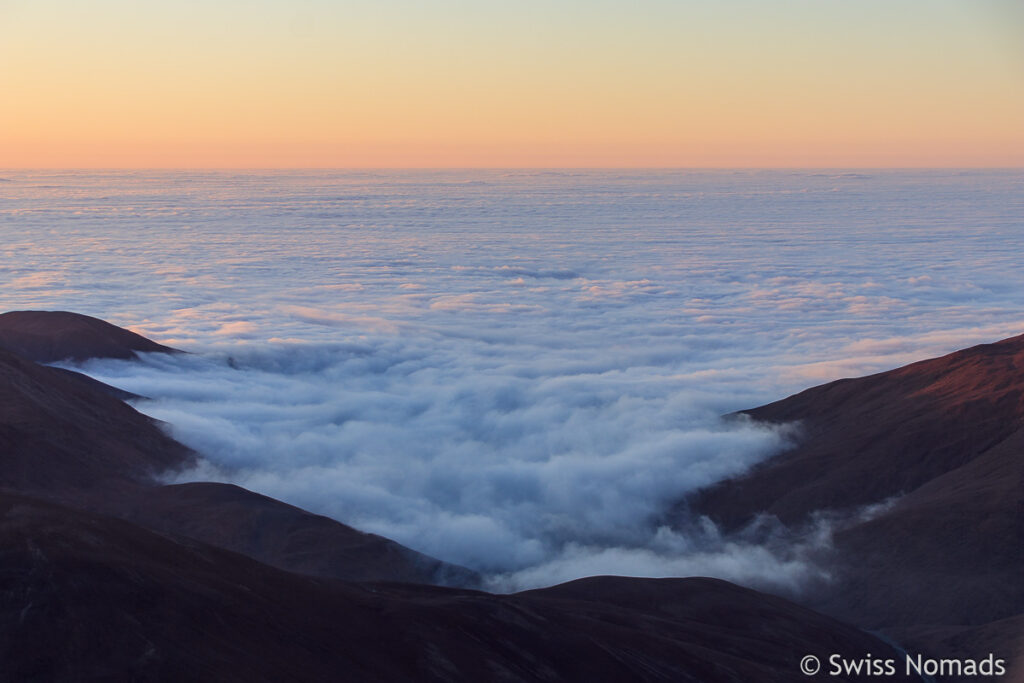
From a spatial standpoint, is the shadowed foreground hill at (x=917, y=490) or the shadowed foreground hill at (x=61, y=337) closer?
the shadowed foreground hill at (x=917, y=490)

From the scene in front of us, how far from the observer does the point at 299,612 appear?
21672mm

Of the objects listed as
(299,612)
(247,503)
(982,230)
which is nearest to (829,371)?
(247,503)

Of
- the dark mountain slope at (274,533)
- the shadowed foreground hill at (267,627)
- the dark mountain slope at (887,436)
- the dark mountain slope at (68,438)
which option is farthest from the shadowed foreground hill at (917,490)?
the dark mountain slope at (68,438)

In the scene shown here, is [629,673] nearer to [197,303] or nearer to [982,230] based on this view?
[197,303]

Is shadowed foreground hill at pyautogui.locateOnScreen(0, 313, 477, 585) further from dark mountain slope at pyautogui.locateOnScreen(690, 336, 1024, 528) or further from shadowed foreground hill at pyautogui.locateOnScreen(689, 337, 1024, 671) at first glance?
shadowed foreground hill at pyautogui.locateOnScreen(689, 337, 1024, 671)

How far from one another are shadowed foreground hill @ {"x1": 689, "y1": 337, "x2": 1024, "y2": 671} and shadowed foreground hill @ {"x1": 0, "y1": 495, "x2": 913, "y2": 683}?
1035 centimetres

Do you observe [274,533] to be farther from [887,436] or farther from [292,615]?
[887,436]

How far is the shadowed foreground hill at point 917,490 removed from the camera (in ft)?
123

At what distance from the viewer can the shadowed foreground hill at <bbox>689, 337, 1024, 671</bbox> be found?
3756cm

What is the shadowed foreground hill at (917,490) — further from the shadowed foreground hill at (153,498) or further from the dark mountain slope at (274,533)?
the dark mountain slope at (274,533)

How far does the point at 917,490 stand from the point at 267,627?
116 ft

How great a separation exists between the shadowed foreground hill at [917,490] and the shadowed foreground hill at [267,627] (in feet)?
34.0

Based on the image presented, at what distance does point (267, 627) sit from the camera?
20328 millimetres

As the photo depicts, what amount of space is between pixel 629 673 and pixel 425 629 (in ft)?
16.8
